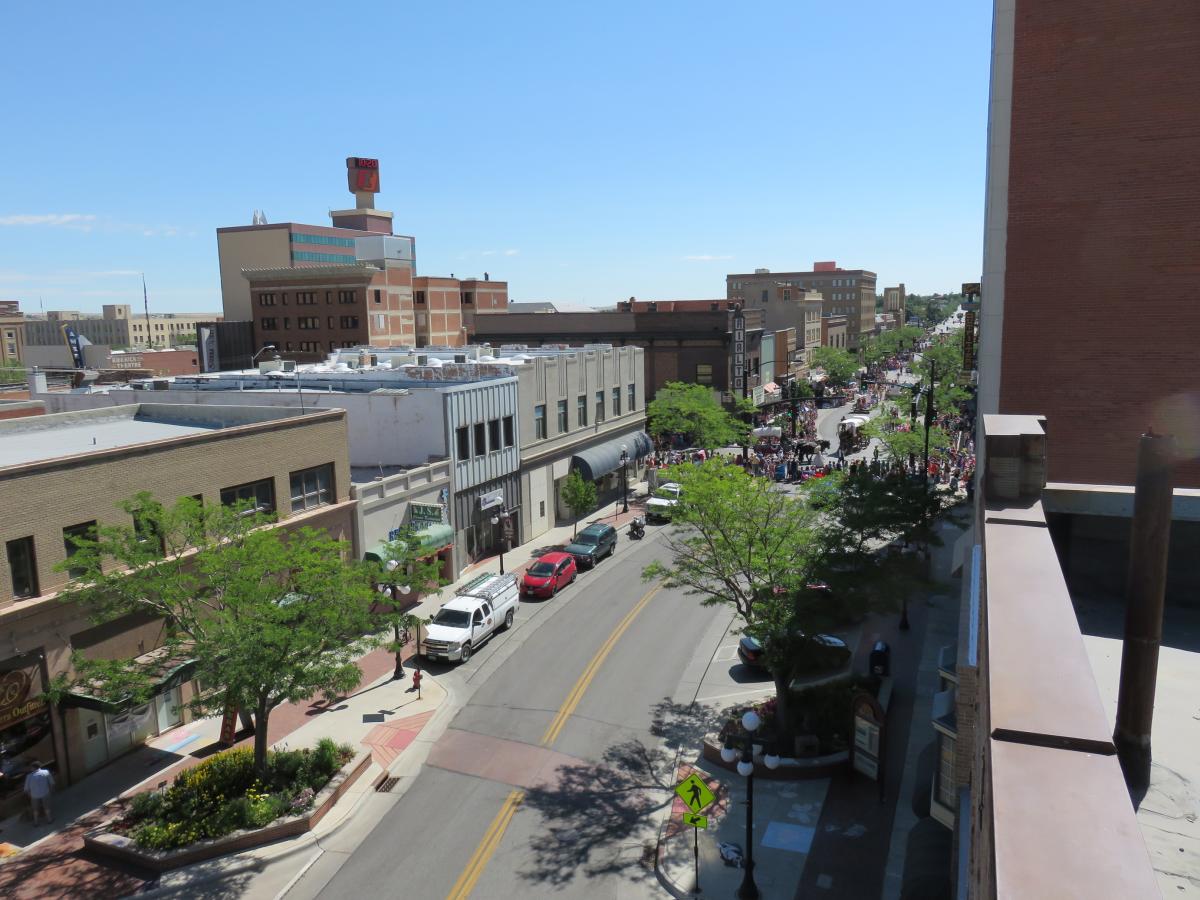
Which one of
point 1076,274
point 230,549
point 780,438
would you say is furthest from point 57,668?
point 780,438

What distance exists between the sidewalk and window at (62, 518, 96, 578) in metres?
5.16

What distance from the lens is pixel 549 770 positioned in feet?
67.0

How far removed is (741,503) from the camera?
21891 millimetres

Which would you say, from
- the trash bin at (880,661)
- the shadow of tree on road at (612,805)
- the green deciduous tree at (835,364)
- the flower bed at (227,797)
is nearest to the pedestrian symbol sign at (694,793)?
the shadow of tree on road at (612,805)

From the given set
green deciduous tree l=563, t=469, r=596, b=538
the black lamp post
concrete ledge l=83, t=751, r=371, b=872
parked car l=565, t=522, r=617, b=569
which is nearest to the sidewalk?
concrete ledge l=83, t=751, r=371, b=872

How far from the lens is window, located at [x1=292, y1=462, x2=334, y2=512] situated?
27.3 m

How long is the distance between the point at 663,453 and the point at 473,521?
2681cm

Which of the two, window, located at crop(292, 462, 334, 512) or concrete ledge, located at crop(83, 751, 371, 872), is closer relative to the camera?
concrete ledge, located at crop(83, 751, 371, 872)

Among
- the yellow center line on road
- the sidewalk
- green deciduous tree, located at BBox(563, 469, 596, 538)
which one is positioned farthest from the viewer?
green deciduous tree, located at BBox(563, 469, 596, 538)

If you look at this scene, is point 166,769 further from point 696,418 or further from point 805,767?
point 696,418

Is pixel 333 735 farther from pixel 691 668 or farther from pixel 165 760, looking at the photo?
pixel 691 668

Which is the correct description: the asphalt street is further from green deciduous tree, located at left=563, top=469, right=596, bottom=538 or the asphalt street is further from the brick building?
the brick building

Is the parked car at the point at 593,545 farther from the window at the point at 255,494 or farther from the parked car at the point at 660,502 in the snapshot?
the window at the point at 255,494

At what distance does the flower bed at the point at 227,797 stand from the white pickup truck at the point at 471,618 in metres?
6.46
